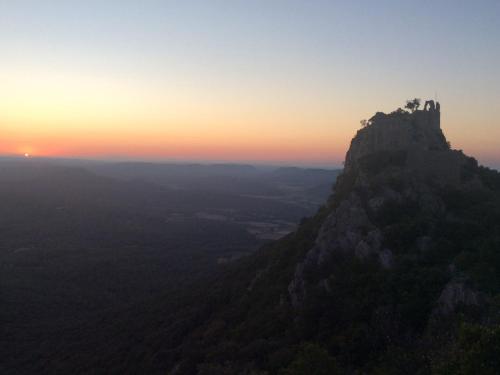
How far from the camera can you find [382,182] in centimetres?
4353

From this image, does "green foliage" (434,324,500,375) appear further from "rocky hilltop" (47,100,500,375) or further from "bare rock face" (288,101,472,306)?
"bare rock face" (288,101,472,306)

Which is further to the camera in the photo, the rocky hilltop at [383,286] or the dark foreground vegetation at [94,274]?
the dark foreground vegetation at [94,274]

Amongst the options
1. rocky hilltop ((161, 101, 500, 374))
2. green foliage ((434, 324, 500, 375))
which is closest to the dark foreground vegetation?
rocky hilltop ((161, 101, 500, 374))

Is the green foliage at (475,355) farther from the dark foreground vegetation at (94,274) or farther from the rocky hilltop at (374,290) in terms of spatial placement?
the dark foreground vegetation at (94,274)

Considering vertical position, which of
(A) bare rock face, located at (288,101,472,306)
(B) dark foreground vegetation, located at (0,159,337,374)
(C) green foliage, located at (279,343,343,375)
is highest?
(A) bare rock face, located at (288,101,472,306)

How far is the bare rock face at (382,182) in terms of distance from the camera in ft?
121

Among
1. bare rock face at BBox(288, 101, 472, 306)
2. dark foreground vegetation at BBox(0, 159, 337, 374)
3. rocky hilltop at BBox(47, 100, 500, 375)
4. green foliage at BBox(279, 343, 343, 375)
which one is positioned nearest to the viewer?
green foliage at BBox(279, 343, 343, 375)

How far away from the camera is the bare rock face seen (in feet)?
121

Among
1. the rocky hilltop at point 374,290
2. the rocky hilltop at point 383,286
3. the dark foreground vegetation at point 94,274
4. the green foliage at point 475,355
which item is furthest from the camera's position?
the dark foreground vegetation at point 94,274

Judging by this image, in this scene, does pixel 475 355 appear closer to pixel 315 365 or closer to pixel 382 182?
pixel 315 365

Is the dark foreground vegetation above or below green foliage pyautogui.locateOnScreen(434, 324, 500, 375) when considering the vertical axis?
below

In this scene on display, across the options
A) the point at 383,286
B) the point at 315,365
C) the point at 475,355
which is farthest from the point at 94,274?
the point at 475,355

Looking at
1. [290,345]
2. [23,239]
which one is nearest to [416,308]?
[290,345]

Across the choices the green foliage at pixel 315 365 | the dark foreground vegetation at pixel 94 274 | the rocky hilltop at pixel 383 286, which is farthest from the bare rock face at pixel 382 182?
the dark foreground vegetation at pixel 94 274
